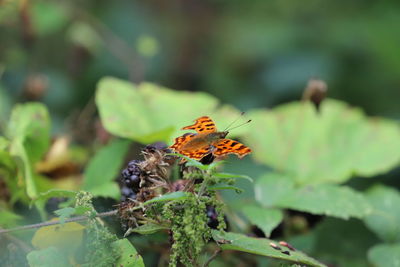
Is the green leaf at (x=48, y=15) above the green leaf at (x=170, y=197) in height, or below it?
below

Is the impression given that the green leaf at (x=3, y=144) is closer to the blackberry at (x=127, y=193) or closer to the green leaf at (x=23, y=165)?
the green leaf at (x=23, y=165)

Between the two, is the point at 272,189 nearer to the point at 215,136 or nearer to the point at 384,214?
the point at 384,214

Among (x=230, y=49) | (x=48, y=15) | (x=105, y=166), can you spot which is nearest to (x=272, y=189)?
(x=105, y=166)

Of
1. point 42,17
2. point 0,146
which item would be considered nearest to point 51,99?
point 42,17

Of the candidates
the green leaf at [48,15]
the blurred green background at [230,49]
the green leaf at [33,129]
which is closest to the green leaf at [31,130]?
the green leaf at [33,129]

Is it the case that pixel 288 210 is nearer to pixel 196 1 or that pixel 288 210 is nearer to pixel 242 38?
pixel 242 38

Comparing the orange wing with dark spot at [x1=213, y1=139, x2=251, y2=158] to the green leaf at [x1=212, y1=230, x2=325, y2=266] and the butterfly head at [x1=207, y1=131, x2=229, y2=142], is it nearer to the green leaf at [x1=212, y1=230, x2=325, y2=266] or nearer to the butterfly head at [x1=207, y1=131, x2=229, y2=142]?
the butterfly head at [x1=207, y1=131, x2=229, y2=142]

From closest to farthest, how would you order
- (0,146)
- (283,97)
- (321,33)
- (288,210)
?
(0,146) → (288,210) → (283,97) → (321,33)
